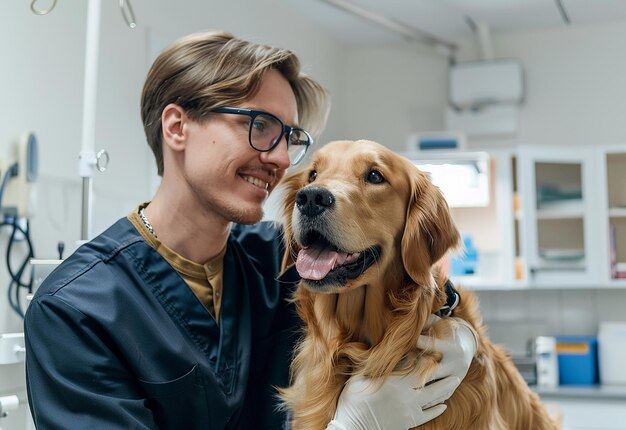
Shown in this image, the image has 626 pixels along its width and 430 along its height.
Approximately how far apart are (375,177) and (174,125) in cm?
47

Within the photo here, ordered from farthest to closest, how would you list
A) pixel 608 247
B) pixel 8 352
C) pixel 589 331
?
1. pixel 589 331
2. pixel 608 247
3. pixel 8 352

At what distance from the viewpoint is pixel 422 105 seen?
16.3ft

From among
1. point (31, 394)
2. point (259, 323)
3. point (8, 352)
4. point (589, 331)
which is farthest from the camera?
point (589, 331)

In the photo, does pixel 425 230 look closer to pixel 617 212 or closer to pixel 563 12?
pixel 617 212

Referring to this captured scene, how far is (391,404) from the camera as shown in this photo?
135 cm

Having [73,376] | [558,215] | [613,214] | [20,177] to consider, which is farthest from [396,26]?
[73,376]

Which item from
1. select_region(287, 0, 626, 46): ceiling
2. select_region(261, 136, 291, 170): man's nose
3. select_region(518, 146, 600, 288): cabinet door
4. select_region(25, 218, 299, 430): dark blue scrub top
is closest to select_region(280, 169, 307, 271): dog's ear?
select_region(261, 136, 291, 170): man's nose

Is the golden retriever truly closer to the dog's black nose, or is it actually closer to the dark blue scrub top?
the dog's black nose

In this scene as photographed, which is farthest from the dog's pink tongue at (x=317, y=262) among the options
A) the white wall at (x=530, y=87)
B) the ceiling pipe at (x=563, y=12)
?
the white wall at (x=530, y=87)

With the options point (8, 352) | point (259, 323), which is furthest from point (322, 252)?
point (8, 352)

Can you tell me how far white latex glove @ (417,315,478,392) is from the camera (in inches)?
53.1

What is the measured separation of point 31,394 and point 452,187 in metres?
3.19

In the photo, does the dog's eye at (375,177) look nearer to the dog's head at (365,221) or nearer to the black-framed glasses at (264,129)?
the dog's head at (365,221)

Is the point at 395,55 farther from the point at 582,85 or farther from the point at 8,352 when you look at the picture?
the point at 8,352
